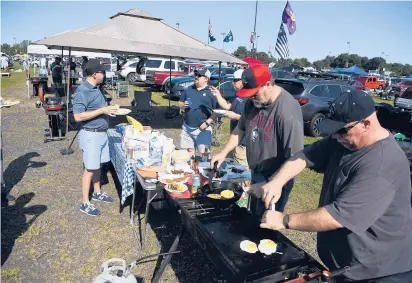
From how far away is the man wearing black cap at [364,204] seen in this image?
1.48m

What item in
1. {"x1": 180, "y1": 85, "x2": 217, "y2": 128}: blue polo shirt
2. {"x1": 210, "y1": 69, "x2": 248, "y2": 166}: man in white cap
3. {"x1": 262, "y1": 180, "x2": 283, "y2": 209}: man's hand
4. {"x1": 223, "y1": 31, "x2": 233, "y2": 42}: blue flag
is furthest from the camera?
{"x1": 223, "y1": 31, "x2": 233, "y2": 42}: blue flag

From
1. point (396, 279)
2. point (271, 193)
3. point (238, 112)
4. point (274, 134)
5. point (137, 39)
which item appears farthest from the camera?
point (137, 39)

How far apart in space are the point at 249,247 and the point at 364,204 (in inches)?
29.8

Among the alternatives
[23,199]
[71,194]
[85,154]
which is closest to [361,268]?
[85,154]

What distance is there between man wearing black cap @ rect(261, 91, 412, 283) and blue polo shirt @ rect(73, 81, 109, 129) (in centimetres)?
281

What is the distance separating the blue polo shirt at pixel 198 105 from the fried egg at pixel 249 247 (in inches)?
132

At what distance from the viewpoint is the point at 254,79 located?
254 cm

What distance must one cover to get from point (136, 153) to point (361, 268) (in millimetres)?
2698

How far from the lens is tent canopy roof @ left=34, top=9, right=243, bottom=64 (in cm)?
640

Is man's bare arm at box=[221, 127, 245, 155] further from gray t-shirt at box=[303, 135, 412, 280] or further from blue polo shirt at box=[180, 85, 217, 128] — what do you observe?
blue polo shirt at box=[180, 85, 217, 128]

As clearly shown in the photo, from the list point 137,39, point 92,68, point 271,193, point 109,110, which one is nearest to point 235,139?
point 271,193

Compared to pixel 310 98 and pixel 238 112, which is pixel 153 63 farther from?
pixel 238 112

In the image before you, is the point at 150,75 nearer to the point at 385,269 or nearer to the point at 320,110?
the point at 320,110

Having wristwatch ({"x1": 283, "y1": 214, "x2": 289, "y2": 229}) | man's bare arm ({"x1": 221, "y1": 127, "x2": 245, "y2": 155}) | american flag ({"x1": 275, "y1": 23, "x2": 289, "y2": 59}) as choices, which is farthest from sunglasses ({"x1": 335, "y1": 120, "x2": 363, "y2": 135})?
american flag ({"x1": 275, "y1": 23, "x2": 289, "y2": 59})
